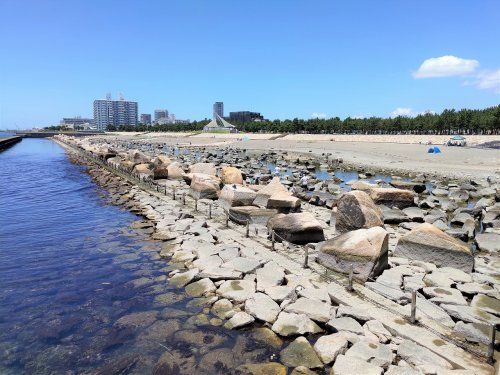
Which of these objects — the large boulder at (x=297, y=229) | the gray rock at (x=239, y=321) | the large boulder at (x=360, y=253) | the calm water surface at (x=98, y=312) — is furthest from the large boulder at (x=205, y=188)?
the gray rock at (x=239, y=321)

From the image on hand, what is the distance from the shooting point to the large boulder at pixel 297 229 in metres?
12.7

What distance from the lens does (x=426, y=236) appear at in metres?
11.2

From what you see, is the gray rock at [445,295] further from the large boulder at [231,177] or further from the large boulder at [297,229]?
the large boulder at [231,177]

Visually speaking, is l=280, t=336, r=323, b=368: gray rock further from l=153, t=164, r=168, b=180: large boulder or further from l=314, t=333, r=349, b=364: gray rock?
l=153, t=164, r=168, b=180: large boulder

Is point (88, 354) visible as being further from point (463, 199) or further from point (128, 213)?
point (463, 199)

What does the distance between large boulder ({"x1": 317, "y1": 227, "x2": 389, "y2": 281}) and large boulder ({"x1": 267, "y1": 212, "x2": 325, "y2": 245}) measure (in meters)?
2.03

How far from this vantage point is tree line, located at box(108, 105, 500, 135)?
294ft

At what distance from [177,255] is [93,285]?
2.84 m

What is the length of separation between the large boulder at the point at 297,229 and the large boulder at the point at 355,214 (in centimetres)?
106

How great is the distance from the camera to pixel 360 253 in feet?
32.6

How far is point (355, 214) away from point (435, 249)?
294 cm

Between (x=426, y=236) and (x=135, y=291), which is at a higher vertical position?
(x=426, y=236)

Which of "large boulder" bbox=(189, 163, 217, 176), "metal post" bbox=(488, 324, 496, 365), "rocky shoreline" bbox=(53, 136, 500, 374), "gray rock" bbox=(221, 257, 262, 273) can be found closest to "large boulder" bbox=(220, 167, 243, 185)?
"large boulder" bbox=(189, 163, 217, 176)

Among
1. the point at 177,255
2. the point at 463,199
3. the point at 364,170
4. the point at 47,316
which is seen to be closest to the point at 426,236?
the point at 177,255
